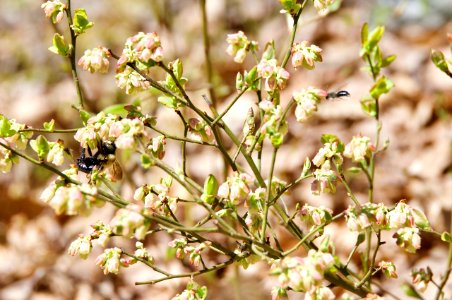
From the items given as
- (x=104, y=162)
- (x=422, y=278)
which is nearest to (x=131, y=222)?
(x=104, y=162)

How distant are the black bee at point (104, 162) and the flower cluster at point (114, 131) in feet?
0.11

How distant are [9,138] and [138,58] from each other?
352 mm

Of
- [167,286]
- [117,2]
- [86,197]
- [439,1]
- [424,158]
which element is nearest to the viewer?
[86,197]

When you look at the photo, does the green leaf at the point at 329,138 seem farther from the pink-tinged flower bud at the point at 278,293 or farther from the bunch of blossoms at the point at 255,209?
the pink-tinged flower bud at the point at 278,293

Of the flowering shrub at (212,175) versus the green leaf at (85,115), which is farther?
the green leaf at (85,115)

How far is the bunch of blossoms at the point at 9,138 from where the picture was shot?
1.24 metres

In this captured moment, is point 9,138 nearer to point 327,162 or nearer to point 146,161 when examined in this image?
point 146,161

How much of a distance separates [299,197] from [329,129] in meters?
0.54

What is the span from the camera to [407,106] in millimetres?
3518

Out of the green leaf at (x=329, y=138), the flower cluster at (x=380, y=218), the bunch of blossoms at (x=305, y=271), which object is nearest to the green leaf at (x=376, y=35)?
the green leaf at (x=329, y=138)

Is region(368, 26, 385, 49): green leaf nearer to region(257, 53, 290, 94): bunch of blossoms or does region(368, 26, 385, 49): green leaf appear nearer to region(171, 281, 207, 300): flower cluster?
region(257, 53, 290, 94): bunch of blossoms

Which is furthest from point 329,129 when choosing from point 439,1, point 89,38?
point 89,38

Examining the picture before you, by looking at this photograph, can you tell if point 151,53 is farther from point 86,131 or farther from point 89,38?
point 89,38

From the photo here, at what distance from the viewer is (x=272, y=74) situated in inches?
47.8
